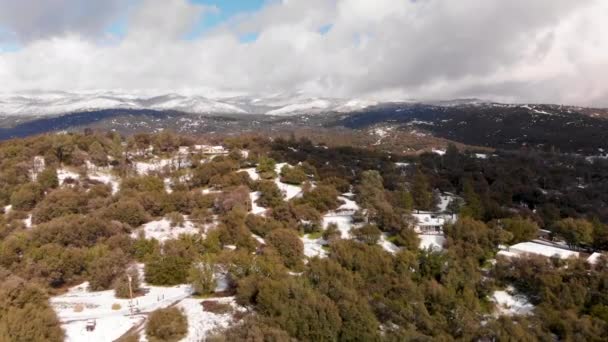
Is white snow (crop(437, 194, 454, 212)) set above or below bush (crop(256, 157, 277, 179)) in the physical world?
below

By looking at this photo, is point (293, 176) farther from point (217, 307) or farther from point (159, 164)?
point (217, 307)

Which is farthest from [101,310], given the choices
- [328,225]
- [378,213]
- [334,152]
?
[334,152]

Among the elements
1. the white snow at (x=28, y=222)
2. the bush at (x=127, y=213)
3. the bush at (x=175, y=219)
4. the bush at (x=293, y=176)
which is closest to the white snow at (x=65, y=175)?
the white snow at (x=28, y=222)

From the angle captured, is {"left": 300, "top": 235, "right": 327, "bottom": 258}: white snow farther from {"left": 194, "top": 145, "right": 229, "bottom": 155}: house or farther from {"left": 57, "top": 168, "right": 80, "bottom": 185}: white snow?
{"left": 194, "top": 145, "right": 229, "bottom": 155}: house

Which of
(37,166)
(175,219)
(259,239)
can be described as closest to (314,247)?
(259,239)

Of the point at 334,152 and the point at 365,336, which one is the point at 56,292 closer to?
the point at 365,336

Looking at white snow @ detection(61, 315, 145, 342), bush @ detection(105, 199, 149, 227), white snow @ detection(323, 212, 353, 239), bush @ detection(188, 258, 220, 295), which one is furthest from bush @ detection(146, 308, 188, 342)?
white snow @ detection(323, 212, 353, 239)

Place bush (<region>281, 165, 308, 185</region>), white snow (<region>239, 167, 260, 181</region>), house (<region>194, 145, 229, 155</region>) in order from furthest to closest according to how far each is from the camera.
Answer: house (<region>194, 145, 229, 155</region>) → white snow (<region>239, 167, 260, 181</region>) → bush (<region>281, 165, 308, 185</region>)
